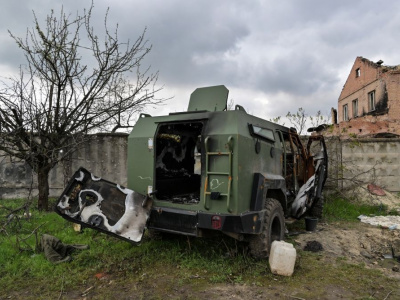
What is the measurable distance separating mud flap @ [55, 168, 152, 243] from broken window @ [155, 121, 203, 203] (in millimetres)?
888

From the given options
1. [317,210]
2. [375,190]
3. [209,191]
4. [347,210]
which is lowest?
[347,210]

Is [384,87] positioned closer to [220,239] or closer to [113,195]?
[220,239]

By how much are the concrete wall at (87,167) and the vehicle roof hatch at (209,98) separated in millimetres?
3286

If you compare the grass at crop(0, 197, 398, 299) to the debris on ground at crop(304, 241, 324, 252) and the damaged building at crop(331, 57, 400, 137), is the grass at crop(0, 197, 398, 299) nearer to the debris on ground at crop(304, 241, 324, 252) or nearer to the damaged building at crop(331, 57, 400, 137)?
the debris on ground at crop(304, 241, 324, 252)

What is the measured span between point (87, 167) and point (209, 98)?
14.4 ft

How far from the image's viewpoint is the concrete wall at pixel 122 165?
788cm

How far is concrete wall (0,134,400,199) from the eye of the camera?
7881 millimetres

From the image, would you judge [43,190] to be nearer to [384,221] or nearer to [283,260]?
[283,260]

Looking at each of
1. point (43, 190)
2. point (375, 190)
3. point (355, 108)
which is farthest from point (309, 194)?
point (355, 108)

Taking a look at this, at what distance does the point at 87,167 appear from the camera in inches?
312

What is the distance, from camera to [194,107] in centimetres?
536

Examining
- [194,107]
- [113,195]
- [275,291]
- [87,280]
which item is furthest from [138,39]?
[275,291]

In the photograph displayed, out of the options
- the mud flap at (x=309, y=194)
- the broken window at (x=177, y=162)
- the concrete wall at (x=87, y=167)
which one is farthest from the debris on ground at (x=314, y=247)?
the concrete wall at (x=87, y=167)

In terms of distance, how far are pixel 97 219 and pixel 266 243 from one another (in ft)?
7.26
